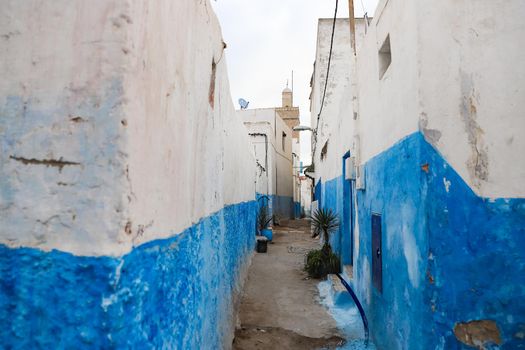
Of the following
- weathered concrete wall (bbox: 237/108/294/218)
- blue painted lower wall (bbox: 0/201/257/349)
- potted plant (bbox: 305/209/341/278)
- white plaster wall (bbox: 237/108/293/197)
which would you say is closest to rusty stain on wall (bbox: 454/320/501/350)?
blue painted lower wall (bbox: 0/201/257/349)

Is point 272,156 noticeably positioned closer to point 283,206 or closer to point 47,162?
point 283,206

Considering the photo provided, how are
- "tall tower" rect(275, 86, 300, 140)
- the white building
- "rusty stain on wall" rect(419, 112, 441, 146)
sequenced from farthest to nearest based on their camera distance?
"tall tower" rect(275, 86, 300, 140), the white building, "rusty stain on wall" rect(419, 112, 441, 146)

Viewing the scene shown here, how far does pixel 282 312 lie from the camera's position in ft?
20.7

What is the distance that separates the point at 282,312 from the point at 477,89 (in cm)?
467

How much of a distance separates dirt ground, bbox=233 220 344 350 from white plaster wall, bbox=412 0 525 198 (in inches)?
122

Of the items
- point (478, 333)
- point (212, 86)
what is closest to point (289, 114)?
point (212, 86)

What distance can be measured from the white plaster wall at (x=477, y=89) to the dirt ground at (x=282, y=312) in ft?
10.1

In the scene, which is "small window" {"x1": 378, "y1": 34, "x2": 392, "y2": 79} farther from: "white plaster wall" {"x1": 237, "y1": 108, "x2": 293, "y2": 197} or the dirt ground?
"white plaster wall" {"x1": 237, "y1": 108, "x2": 293, "y2": 197}

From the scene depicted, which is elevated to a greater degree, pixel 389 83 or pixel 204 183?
pixel 389 83

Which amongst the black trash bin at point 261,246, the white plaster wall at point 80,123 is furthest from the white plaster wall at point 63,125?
the black trash bin at point 261,246

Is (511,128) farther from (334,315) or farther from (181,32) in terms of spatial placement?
(334,315)

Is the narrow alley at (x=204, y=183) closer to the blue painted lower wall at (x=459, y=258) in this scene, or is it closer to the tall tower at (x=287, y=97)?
the blue painted lower wall at (x=459, y=258)

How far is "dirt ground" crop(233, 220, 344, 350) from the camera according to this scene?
503 centimetres

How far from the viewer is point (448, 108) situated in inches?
119
